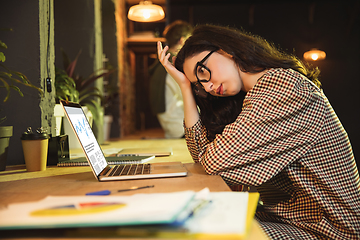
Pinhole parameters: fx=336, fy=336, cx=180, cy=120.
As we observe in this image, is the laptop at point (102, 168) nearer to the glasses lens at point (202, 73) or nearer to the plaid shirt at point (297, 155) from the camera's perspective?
the plaid shirt at point (297, 155)

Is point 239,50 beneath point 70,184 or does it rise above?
above

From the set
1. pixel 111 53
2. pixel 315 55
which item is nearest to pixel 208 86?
pixel 111 53

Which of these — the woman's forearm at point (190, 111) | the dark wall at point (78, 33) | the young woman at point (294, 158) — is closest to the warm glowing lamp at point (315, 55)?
the dark wall at point (78, 33)

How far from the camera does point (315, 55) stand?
689cm

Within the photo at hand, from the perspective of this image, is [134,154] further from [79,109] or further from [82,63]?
[82,63]

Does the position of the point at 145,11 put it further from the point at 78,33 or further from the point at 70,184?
the point at 70,184

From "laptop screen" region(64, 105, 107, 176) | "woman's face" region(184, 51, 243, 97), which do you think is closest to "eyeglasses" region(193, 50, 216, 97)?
"woman's face" region(184, 51, 243, 97)

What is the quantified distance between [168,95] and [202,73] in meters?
2.09

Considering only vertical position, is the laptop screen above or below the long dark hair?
below

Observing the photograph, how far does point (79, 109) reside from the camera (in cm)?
117

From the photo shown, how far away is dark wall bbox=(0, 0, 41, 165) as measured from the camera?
4.53ft

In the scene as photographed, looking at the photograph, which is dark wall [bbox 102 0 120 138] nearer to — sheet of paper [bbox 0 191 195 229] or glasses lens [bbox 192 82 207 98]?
glasses lens [bbox 192 82 207 98]

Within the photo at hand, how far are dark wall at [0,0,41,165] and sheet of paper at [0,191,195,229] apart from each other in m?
0.89

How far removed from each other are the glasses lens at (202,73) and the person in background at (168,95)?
1.90 metres
